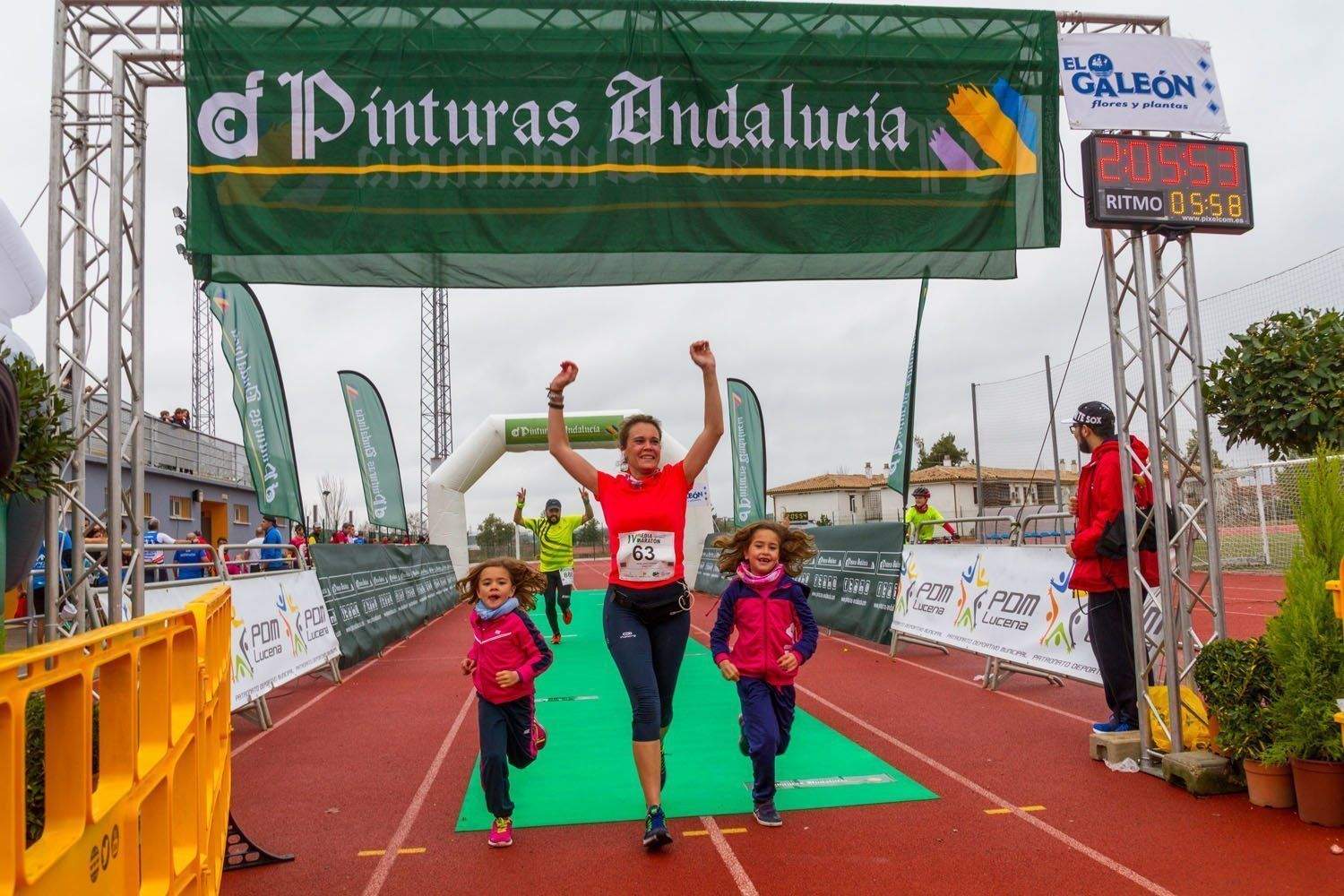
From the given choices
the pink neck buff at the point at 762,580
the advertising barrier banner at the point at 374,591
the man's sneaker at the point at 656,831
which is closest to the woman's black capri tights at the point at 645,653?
the man's sneaker at the point at 656,831

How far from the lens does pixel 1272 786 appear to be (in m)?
4.93

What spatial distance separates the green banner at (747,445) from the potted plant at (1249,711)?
18.1 m

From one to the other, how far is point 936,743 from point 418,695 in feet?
16.1

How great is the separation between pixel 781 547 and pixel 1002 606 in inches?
172

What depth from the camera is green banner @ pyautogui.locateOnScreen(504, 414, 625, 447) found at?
72.9 ft

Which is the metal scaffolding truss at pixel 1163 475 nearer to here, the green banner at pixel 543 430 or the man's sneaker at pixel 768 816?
the man's sneaker at pixel 768 816

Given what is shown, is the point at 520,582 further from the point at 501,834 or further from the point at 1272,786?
the point at 1272,786

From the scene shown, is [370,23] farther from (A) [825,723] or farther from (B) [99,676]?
(A) [825,723]

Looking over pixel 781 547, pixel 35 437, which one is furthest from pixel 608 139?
pixel 35 437

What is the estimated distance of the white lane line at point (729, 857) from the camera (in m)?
4.02

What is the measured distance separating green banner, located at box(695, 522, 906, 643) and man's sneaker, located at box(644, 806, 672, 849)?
6527 millimetres

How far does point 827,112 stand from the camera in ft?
20.3

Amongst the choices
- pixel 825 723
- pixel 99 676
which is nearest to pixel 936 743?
pixel 825 723

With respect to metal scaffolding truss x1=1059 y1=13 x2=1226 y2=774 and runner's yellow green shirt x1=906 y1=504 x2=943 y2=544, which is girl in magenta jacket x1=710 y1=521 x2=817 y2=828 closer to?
metal scaffolding truss x1=1059 y1=13 x2=1226 y2=774
